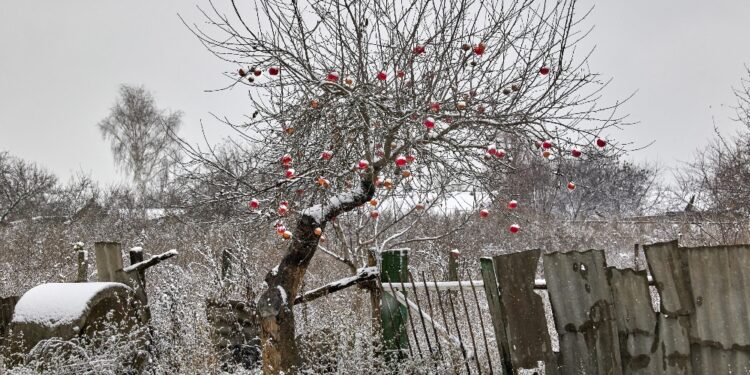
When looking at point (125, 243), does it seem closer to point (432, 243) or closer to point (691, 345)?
point (432, 243)

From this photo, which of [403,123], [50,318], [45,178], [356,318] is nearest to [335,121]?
[403,123]

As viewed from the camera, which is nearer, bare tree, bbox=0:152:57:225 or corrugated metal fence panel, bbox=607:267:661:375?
corrugated metal fence panel, bbox=607:267:661:375

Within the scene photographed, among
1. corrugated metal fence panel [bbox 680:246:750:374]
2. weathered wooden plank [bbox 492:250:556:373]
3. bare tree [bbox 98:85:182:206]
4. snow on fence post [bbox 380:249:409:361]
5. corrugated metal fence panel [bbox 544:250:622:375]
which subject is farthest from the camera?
bare tree [bbox 98:85:182:206]

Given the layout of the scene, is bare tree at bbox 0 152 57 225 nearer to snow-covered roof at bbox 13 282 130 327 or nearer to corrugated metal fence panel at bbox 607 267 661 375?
snow-covered roof at bbox 13 282 130 327

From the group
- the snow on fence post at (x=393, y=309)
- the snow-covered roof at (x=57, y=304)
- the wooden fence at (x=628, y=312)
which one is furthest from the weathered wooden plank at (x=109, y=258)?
the wooden fence at (x=628, y=312)

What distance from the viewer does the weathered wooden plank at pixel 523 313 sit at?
11.3 ft

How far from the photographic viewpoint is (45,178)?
67.8 ft

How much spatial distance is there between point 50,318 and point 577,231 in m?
17.1

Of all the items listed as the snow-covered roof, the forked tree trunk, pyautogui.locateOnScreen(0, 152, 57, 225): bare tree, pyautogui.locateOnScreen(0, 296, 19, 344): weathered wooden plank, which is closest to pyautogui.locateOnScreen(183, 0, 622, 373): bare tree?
the forked tree trunk

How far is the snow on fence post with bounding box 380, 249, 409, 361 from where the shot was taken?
13.6 ft

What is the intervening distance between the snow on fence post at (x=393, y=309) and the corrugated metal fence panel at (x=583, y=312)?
1184 millimetres

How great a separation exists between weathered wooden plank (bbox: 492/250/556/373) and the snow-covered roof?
3.60 meters

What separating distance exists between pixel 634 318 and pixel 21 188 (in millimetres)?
21654

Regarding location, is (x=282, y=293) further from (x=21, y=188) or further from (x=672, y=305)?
(x=21, y=188)
